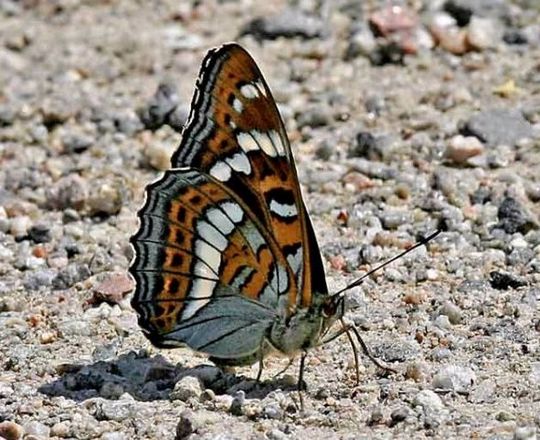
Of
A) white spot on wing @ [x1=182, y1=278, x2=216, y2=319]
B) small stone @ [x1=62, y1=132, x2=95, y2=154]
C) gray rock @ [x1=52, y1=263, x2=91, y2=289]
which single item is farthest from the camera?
small stone @ [x1=62, y1=132, x2=95, y2=154]

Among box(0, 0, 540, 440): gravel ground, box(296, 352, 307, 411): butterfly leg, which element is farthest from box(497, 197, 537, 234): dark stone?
box(296, 352, 307, 411): butterfly leg

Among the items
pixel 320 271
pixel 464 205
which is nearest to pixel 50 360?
pixel 320 271

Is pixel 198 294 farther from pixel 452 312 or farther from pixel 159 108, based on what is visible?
pixel 159 108

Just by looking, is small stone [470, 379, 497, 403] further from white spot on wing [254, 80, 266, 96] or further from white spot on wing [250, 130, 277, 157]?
white spot on wing [254, 80, 266, 96]

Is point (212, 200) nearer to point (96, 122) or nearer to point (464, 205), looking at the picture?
point (464, 205)

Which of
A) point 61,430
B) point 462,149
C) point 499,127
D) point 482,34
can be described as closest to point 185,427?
point 61,430

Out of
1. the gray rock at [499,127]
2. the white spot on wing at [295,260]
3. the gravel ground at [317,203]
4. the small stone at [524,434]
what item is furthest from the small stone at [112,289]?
the gray rock at [499,127]
